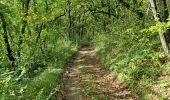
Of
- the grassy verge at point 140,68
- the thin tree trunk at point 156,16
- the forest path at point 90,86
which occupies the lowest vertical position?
the forest path at point 90,86

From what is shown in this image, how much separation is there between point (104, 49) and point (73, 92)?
34.6 feet

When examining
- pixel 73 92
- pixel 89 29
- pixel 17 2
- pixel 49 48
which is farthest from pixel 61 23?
pixel 73 92

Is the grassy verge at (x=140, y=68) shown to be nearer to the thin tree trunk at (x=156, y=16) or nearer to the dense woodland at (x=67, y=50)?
the dense woodland at (x=67, y=50)

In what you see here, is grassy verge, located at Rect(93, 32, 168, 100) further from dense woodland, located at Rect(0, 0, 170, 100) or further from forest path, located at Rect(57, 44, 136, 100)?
forest path, located at Rect(57, 44, 136, 100)

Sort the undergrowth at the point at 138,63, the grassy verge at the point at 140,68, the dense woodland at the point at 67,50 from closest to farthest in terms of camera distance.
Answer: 1. the dense woodland at the point at 67,50
2. the grassy verge at the point at 140,68
3. the undergrowth at the point at 138,63

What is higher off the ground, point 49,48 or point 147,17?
point 147,17

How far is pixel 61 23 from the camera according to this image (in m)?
47.5

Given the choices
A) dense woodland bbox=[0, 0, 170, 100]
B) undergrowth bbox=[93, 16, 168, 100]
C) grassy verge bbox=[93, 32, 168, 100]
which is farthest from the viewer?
undergrowth bbox=[93, 16, 168, 100]

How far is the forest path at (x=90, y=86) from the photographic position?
13384 mm

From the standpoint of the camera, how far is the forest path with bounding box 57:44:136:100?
13384 millimetres

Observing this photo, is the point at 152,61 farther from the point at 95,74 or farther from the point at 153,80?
the point at 95,74

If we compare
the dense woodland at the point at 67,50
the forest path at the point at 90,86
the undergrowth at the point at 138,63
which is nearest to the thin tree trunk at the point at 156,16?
the dense woodland at the point at 67,50

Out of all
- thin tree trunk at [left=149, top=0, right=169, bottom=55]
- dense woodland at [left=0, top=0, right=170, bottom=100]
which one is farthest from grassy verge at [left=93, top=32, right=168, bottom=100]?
thin tree trunk at [left=149, top=0, right=169, bottom=55]

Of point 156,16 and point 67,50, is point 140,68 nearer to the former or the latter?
point 156,16
